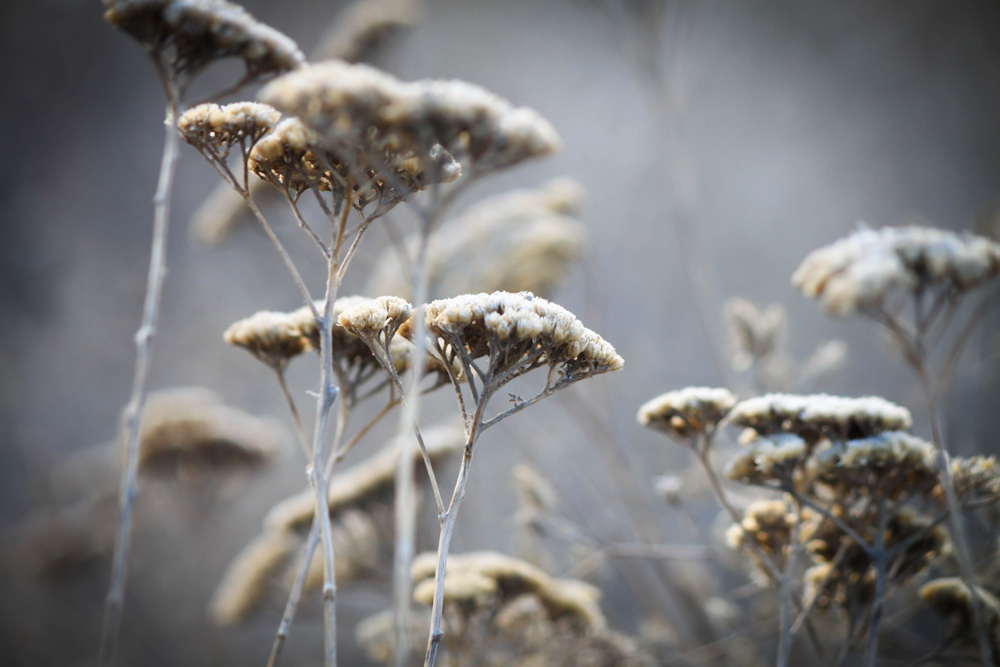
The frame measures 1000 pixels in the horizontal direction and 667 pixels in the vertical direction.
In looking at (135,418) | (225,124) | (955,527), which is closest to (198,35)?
(225,124)

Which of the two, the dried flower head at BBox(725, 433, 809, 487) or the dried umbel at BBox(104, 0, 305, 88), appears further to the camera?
the dried flower head at BBox(725, 433, 809, 487)

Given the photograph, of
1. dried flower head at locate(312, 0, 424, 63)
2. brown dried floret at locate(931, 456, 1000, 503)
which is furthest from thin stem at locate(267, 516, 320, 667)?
dried flower head at locate(312, 0, 424, 63)

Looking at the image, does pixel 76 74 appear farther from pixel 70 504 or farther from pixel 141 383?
pixel 141 383

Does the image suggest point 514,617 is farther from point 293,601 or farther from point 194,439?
point 194,439

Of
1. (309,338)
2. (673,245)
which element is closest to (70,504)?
(309,338)

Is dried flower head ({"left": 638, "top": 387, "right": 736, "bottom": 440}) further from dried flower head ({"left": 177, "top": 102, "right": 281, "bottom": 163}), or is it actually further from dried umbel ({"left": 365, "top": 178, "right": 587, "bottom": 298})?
dried umbel ({"left": 365, "top": 178, "right": 587, "bottom": 298})

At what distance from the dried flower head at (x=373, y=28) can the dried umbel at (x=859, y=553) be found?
10.9ft

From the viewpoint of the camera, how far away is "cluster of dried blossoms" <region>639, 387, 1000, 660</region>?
4.61 ft

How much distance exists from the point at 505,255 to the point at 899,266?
1.80 m

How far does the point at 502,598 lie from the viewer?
2.13m

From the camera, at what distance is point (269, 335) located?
1456 millimetres

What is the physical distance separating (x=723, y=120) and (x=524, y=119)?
7.44m

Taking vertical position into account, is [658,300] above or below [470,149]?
above

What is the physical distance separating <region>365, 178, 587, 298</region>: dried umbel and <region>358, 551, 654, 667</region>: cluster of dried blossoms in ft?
4.50
